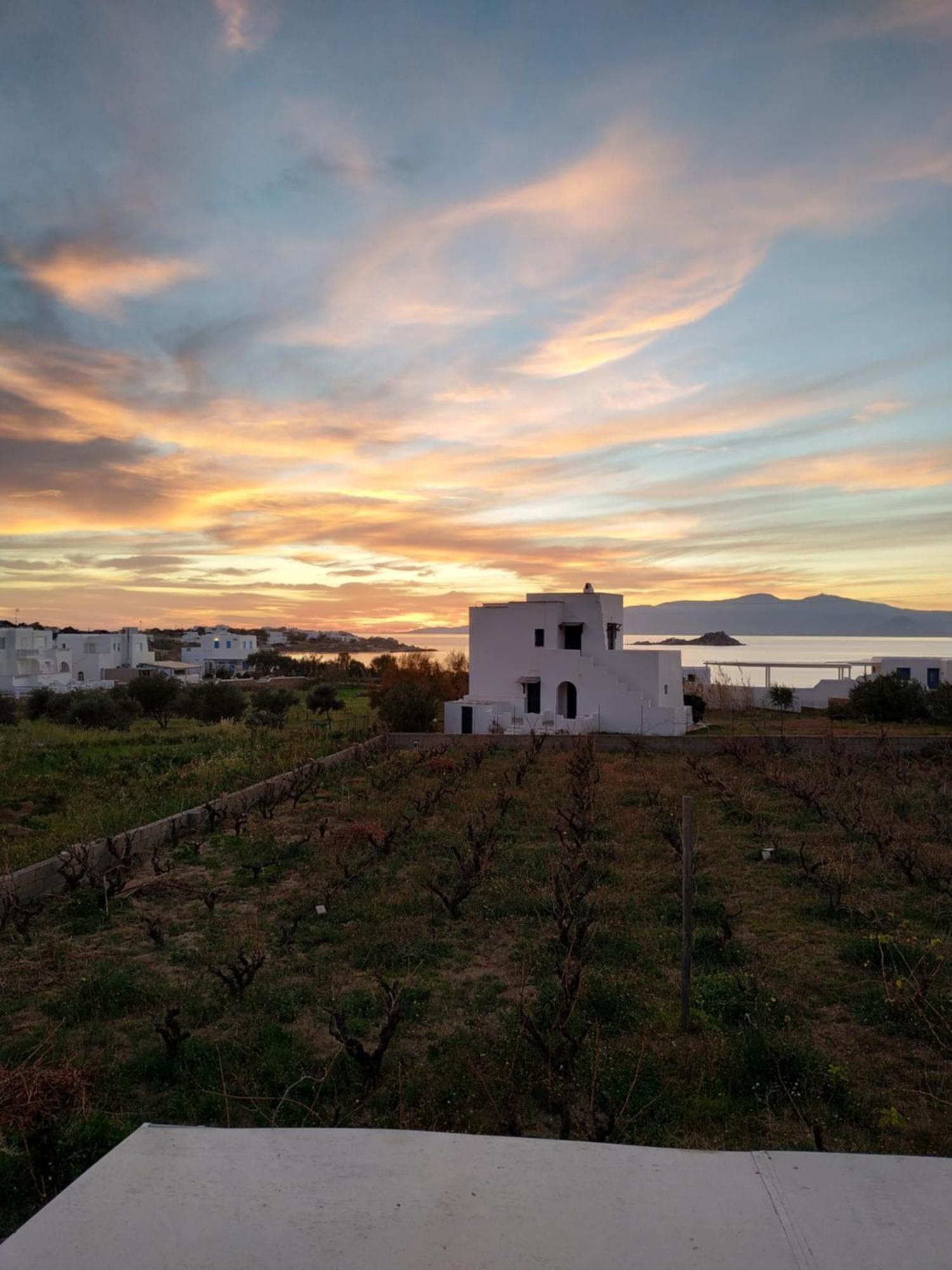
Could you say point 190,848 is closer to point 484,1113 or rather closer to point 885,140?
point 484,1113

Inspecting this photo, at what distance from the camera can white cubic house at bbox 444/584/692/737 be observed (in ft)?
92.1

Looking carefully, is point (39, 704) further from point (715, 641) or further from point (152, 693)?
point (715, 641)

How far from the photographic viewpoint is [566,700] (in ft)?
97.9

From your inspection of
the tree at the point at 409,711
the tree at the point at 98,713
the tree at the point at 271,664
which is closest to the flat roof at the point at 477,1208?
the tree at the point at 409,711

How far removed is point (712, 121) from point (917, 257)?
4053 mm

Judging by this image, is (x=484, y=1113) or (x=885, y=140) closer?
(x=484, y=1113)

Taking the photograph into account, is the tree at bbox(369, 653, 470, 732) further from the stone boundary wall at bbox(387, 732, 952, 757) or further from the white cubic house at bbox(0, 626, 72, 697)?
the white cubic house at bbox(0, 626, 72, 697)

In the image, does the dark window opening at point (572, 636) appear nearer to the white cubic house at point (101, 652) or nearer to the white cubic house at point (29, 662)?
the white cubic house at point (29, 662)

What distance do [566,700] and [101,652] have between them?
169 feet

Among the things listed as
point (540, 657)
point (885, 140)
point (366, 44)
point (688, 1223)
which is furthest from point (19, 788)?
point (540, 657)

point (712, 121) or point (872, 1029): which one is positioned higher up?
point (712, 121)

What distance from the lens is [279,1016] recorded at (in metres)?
5.68

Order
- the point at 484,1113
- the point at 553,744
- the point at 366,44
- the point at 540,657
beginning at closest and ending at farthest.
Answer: the point at 484,1113 → the point at 366,44 → the point at 553,744 → the point at 540,657

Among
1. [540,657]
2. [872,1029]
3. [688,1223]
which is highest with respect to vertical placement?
[540,657]
